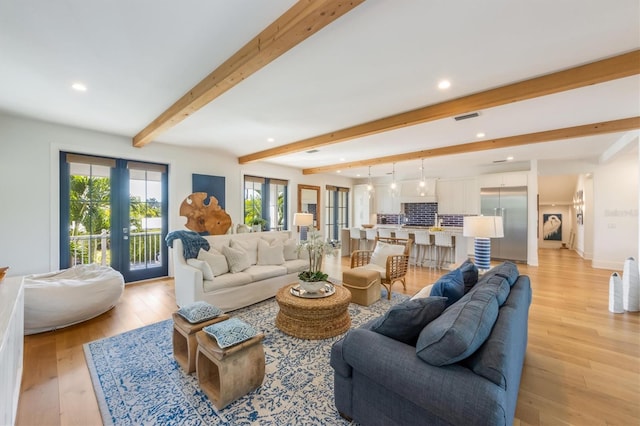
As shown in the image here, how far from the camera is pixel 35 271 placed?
12.2ft

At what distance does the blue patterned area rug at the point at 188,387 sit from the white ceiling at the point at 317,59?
2.62 metres

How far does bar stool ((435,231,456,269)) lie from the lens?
5648 mm

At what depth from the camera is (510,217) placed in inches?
264

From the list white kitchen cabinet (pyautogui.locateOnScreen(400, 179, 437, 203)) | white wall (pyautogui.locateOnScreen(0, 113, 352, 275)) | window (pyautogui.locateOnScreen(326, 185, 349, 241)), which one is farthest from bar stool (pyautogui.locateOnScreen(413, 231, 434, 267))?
white wall (pyautogui.locateOnScreen(0, 113, 352, 275))

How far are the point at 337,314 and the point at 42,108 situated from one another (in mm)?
4428

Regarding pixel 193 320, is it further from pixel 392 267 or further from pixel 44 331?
pixel 392 267

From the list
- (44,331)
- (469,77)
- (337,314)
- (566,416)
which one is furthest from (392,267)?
(44,331)

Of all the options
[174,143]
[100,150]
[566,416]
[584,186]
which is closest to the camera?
[566,416]

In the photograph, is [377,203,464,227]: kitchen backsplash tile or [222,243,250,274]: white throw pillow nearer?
[222,243,250,274]: white throw pillow

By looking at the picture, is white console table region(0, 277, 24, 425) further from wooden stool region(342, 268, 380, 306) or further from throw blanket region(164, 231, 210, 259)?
wooden stool region(342, 268, 380, 306)

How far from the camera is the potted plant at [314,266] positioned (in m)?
2.86

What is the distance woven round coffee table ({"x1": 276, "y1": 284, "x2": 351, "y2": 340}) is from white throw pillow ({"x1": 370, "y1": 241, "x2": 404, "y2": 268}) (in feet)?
5.24

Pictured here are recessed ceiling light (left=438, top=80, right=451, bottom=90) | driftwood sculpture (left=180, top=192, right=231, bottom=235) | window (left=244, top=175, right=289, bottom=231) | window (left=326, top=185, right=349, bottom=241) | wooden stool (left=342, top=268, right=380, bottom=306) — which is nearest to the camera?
recessed ceiling light (left=438, top=80, right=451, bottom=90)

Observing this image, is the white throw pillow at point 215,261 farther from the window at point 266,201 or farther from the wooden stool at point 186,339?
the window at point 266,201
